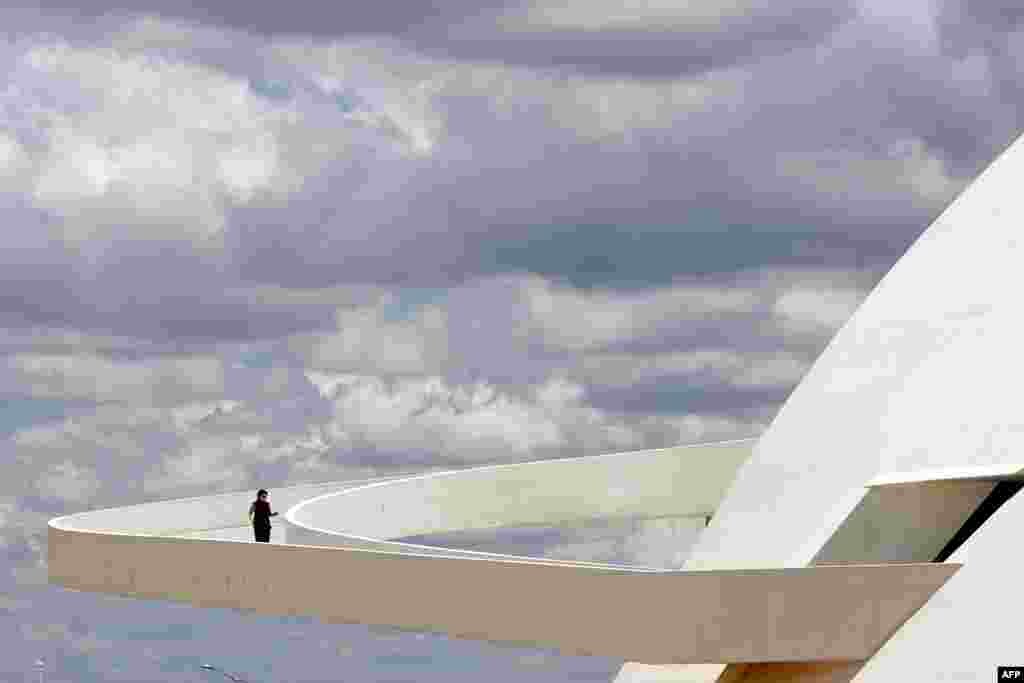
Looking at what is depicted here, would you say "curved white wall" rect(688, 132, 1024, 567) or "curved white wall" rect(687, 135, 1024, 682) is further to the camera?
"curved white wall" rect(688, 132, 1024, 567)

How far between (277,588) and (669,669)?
267 inches

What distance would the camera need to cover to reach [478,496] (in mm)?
44469

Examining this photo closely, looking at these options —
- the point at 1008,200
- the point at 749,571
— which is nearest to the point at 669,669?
the point at 749,571

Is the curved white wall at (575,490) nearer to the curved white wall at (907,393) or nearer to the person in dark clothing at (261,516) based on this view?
the person in dark clothing at (261,516)

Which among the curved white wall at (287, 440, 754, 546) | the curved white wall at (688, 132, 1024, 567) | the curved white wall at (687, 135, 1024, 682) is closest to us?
the curved white wall at (687, 135, 1024, 682)

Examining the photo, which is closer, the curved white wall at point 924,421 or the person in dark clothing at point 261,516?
the curved white wall at point 924,421

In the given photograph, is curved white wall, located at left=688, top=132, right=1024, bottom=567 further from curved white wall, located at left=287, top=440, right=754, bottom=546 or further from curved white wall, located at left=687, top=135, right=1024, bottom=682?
curved white wall, located at left=287, top=440, right=754, bottom=546

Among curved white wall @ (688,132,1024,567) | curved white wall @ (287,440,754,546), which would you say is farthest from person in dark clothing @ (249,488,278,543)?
curved white wall @ (688,132,1024,567)

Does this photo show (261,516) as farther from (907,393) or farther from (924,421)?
(924,421)

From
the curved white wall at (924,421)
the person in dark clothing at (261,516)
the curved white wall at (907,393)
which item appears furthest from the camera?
the person in dark clothing at (261,516)

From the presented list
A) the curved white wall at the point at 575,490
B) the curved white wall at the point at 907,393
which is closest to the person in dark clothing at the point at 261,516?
the curved white wall at the point at 575,490

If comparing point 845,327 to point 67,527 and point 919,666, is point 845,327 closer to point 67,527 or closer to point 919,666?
point 919,666

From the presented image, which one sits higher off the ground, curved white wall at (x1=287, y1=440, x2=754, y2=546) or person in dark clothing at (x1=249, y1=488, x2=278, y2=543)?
curved white wall at (x1=287, y1=440, x2=754, y2=546)

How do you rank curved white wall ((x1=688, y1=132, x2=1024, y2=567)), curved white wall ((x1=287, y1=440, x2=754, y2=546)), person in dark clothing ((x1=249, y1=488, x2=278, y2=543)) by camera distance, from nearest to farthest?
curved white wall ((x1=688, y1=132, x2=1024, y2=567)) < person in dark clothing ((x1=249, y1=488, x2=278, y2=543)) < curved white wall ((x1=287, y1=440, x2=754, y2=546))
